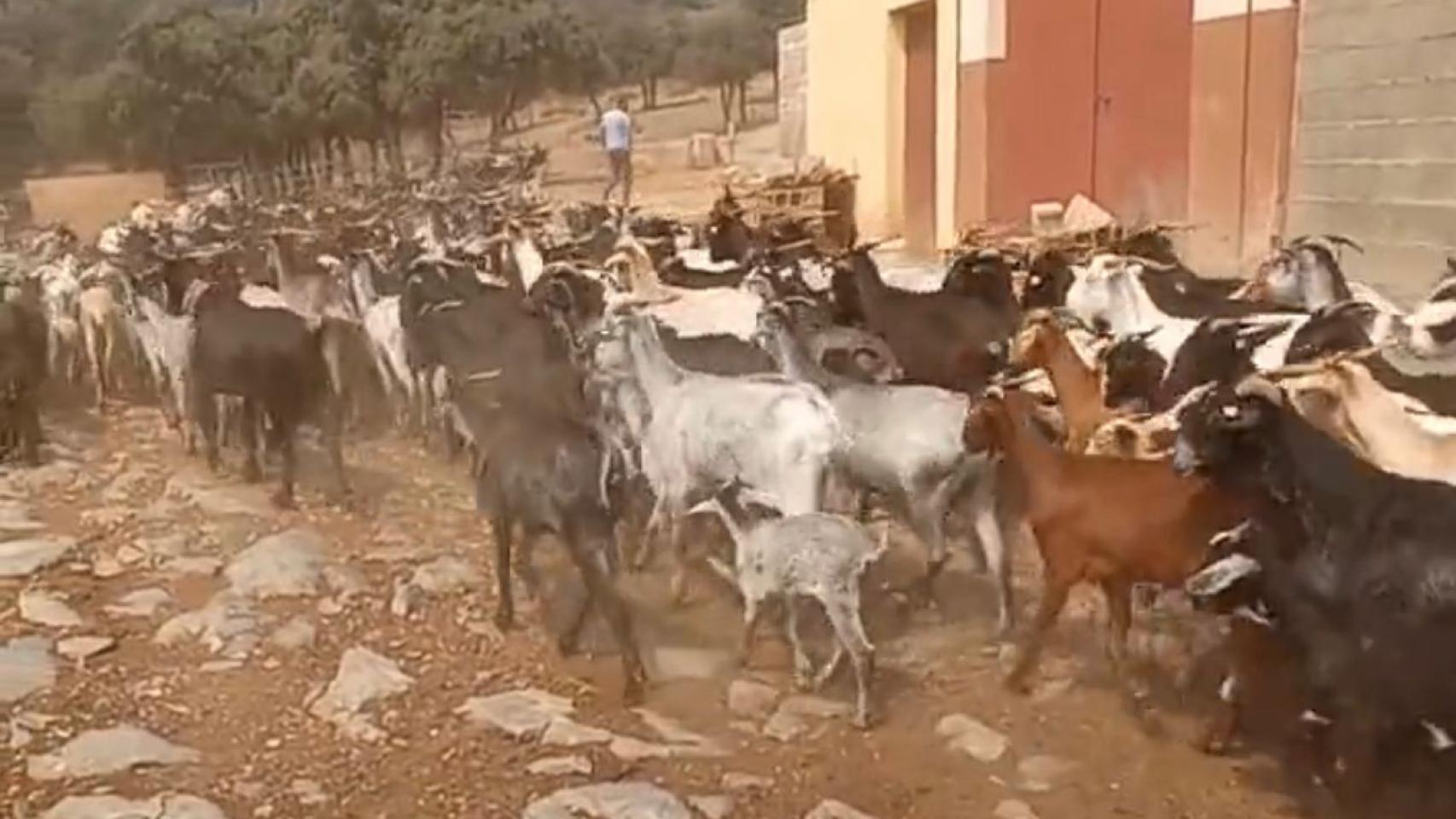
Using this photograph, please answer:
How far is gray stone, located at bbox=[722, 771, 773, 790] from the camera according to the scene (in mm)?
3885

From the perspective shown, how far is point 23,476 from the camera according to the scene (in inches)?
293

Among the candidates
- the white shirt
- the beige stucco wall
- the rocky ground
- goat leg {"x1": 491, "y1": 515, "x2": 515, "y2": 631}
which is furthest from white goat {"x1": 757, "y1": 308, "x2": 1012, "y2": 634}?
the white shirt

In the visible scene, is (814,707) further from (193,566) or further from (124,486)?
(124,486)

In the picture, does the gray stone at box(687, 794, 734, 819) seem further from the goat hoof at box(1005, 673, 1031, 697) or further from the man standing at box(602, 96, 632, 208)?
the man standing at box(602, 96, 632, 208)

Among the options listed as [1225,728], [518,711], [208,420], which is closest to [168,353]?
[208,420]

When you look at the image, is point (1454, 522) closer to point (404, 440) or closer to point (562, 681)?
point (562, 681)

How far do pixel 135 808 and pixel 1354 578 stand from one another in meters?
2.80

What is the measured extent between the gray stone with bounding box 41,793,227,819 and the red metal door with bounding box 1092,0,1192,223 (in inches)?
302

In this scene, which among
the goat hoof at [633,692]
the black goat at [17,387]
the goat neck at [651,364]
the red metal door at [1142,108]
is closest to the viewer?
the goat hoof at [633,692]

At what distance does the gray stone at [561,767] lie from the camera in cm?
396

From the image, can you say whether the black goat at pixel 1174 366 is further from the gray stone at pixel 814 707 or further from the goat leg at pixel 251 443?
the goat leg at pixel 251 443

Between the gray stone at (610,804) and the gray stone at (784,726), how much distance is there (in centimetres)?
43

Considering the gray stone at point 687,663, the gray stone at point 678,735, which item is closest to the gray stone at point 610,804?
the gray stone at point 678,735

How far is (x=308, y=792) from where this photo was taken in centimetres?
391
